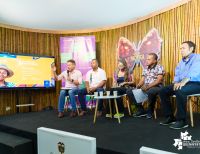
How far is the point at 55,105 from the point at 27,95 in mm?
871

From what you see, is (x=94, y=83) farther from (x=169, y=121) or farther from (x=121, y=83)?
(x=169, y=121)

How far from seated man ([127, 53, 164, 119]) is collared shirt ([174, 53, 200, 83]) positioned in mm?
427

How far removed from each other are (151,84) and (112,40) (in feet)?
8.19

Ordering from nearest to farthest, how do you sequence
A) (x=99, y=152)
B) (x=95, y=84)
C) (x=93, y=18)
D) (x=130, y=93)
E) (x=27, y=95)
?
(x=99, y=152) → (x=130, y=93) → (x=95, y=84) → (x=93, y=18) → (x=27, y=95)

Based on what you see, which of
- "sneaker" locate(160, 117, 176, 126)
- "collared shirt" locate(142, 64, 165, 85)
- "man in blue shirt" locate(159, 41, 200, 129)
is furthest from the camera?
"collared shirt" locate(142, 64, 165, 85)

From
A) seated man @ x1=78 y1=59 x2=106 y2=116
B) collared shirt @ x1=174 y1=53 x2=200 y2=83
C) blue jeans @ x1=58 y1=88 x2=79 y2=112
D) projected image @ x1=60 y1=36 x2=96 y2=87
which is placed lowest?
blue jeans @ x1=58 y1=88 x2=79 y2=112

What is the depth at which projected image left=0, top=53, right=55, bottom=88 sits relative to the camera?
15.8 ft

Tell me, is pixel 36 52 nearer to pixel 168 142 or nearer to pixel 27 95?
pixel 27 95

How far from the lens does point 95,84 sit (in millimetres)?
4098

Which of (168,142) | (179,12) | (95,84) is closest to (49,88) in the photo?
A: (95,84)

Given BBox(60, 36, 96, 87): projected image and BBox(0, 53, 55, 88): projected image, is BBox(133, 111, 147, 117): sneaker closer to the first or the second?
BBox(60, 36, 96, 87): projected image

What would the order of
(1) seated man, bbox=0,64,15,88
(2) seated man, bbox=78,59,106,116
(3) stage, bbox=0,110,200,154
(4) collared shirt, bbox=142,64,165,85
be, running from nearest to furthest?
(3) stage, bbox=0,110,200,154 → (4) collared shirt, bbox=142,64,165,85 → (2) seated man, bbox=78,59,106,116 → (1) seated man, bbox=0,64,15,88

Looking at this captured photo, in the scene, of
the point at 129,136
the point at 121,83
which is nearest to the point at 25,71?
the point at 121,83

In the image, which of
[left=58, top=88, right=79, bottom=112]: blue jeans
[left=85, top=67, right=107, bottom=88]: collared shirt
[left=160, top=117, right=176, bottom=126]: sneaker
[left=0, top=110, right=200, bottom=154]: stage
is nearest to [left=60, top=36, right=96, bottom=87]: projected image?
[left=85, top=67, right=107, bottom=88]: collared shirt
